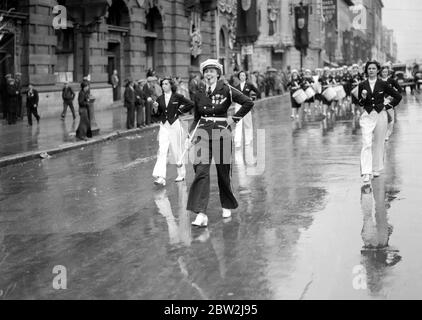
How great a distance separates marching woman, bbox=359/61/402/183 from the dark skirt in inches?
410

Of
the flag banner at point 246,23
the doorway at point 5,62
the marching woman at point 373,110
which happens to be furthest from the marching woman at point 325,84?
the flag banner at point 246,23

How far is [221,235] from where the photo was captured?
781 cm

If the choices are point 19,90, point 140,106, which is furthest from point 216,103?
point 19,90

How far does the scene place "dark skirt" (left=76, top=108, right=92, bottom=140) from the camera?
1972 cm

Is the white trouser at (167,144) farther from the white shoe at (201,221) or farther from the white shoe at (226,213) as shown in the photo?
the white shoe at (201,221)

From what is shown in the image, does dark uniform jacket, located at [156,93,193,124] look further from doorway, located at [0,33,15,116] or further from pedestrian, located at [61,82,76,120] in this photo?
pedestrian, located at [61,82,76,120]

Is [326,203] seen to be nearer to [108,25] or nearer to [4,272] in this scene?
[4,272]

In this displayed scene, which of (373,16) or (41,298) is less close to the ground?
(373,16)

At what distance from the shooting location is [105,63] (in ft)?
107

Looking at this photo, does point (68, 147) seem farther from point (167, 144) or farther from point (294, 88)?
point (294, 88)

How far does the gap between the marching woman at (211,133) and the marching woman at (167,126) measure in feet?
9.50

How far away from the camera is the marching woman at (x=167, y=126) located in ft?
38.1
